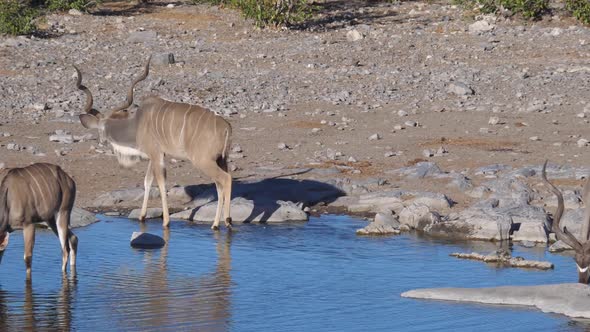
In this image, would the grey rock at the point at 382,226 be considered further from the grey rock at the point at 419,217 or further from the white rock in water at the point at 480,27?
the white rock in water at the point at 480,27

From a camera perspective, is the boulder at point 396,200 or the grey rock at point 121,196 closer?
the boulder at point 396,200

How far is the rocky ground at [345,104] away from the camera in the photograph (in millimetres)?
11016

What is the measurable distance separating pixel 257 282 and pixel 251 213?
2361 millimetres

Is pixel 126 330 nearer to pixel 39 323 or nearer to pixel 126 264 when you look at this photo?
pixel 39 323

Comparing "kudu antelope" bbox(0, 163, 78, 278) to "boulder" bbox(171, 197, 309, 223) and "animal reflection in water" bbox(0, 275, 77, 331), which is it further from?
"boulder" bbox(171, 197, 309, 223)

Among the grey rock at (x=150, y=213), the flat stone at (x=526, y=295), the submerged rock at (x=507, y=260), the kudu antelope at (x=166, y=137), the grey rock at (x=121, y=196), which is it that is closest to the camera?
the flat stone at (x=526, y=295)

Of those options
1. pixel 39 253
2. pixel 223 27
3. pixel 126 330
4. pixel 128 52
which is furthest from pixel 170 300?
pixel 223 27

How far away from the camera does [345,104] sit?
1513 cm

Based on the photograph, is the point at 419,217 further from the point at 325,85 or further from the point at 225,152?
the point at 325,85

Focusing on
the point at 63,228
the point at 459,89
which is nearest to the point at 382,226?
the point at 63,228

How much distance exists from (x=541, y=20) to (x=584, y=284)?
44.9 feet

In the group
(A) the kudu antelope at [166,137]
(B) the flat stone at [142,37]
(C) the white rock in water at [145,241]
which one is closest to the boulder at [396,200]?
(A) the kudu antelope at [166,137]

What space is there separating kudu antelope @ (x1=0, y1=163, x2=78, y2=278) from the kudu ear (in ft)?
8.88

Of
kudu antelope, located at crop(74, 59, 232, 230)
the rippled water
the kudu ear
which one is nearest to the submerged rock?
the rippled water
